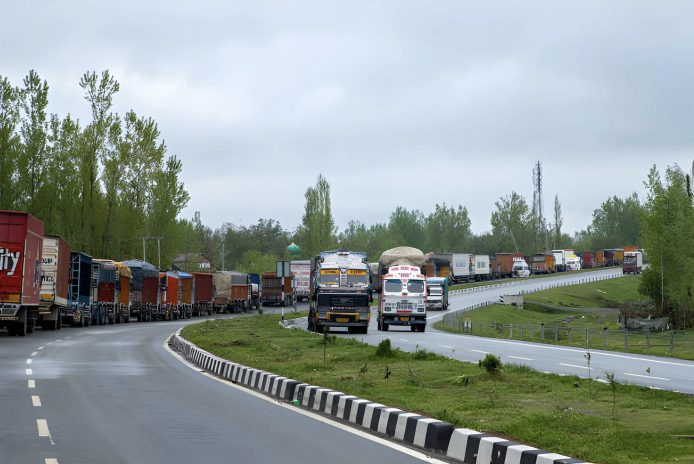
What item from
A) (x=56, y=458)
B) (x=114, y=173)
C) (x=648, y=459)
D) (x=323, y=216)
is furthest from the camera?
(x=323, y=216)

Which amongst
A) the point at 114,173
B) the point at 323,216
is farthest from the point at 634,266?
the point at 114,173

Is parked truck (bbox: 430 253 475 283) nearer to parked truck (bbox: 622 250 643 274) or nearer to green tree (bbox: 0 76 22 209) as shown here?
parked truck (bbox: 622 250 643 274)

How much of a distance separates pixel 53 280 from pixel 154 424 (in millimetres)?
35613

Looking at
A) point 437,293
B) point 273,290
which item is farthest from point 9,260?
point 273,290

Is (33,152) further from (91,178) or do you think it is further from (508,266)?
(508,266)

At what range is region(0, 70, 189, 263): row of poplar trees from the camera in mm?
75250

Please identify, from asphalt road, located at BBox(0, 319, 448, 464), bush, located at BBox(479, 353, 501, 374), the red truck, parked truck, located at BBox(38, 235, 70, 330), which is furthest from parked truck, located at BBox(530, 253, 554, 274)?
bush, located at BBox(479, 353, 501, 374)

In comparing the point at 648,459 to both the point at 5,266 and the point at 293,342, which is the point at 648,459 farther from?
the point at 5,266

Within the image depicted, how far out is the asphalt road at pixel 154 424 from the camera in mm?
11016

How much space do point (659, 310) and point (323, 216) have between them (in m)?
52.2

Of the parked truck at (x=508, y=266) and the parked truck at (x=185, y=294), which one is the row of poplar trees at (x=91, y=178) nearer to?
the parked truck at (x=185, y=294)

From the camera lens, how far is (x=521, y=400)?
16156 millimetres

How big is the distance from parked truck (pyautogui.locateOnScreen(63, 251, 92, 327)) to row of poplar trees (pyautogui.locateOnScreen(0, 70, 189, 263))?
19229 mm

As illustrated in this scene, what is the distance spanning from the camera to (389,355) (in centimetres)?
2669
